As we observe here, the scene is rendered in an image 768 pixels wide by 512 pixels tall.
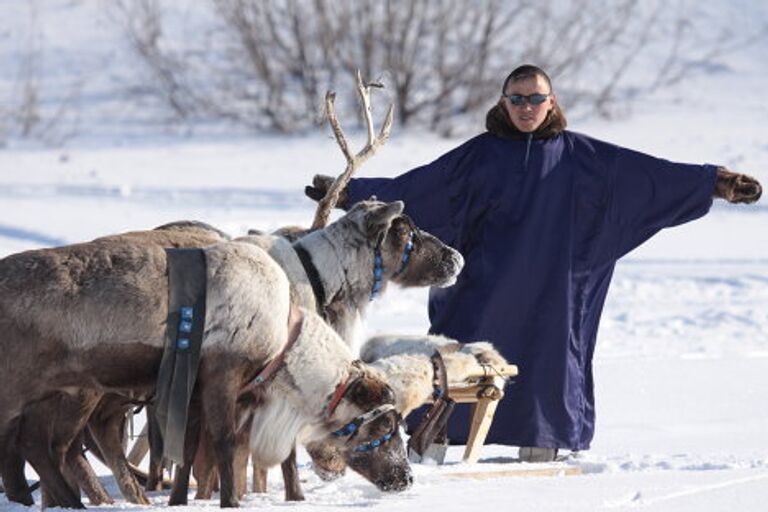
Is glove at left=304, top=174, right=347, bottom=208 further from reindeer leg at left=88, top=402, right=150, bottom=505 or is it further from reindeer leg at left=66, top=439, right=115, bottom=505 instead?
reindeer leg at left=66, top=439, right=115, bottom=505

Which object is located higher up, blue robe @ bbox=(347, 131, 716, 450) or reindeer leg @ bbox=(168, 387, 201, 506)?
blue robe @ bbox=(347, 131, 716, 450)

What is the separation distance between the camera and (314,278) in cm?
612

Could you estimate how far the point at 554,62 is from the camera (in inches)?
854

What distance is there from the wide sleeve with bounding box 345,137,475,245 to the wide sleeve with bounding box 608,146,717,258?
64cm

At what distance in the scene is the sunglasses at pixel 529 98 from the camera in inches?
278

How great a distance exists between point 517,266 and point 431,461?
923 mm

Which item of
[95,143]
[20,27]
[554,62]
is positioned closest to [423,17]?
[554,62]

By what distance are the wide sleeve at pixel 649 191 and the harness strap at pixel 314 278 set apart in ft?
5.38

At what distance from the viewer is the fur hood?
718 cm

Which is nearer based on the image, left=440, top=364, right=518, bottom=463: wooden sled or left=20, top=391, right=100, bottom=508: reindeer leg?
left=20, top=391, right=100, bottom=508: reindeer leg

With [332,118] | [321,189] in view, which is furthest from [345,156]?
[321,189]

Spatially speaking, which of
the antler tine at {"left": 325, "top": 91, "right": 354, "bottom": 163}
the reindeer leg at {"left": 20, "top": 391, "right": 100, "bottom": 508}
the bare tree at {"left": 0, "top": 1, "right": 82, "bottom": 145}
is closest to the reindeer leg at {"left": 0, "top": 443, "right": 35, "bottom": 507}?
the reindeer leg at {"left": 20, "top": 391, "right": 100, "bottom": 508}

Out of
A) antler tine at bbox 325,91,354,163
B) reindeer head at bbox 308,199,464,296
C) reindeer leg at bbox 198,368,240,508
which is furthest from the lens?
antler tine at bbox 325,91,354,163

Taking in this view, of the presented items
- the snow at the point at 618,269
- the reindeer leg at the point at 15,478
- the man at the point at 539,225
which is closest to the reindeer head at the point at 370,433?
the snow at the point at 618,269
